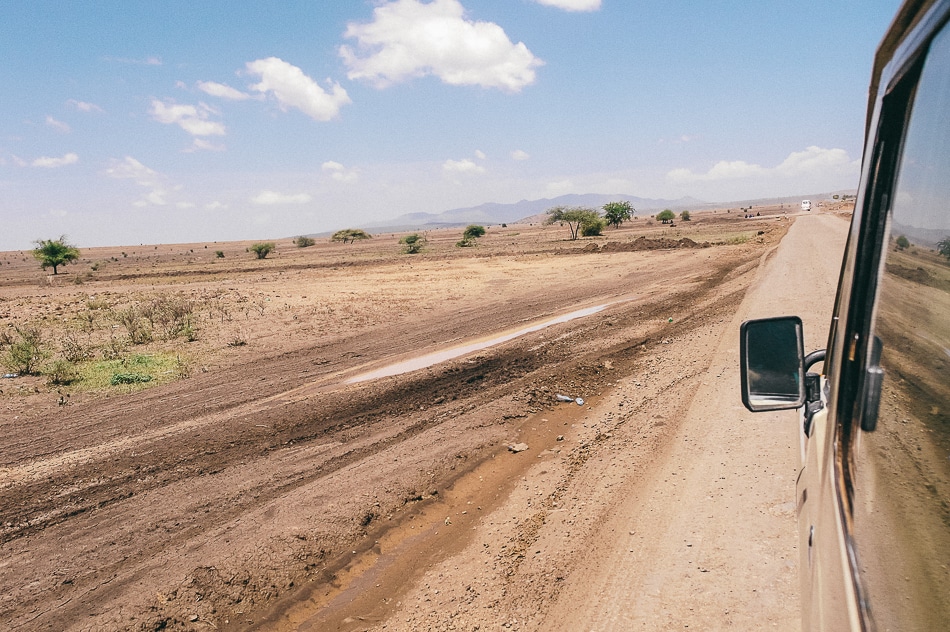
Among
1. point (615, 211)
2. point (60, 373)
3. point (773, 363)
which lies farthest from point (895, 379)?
point (615, 211)

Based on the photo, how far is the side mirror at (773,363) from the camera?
1929mm

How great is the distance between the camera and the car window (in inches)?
40.1

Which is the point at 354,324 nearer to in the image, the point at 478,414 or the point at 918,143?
the point at 478,414

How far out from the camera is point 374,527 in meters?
4.84

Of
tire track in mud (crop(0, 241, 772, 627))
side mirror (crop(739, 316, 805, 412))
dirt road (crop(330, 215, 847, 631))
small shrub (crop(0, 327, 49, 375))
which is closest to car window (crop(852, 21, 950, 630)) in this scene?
side mirror (crop(739, 316, 805, 412))

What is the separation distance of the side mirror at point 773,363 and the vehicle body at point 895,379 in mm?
137

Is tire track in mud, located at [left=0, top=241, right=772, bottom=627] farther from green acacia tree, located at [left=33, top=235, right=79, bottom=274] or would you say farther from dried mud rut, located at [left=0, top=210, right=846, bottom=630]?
green acacia tree, located at [left=33, top=235, right=79, bottom=274]

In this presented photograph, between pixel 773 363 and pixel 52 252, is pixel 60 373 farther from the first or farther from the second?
pixel 52 252

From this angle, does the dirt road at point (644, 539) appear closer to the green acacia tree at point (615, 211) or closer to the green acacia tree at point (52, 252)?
the green acacia tree at point (52, 252)

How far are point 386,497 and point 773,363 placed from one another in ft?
13.6

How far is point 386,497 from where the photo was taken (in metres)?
5.28

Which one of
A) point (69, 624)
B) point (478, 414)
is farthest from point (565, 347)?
point (69, 624)

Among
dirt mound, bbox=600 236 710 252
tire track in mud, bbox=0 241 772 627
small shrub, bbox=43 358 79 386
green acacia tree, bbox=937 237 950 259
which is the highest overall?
green acacia tree, bbox=937 237 950 259

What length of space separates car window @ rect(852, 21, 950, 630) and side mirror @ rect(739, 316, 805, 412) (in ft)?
1.68
